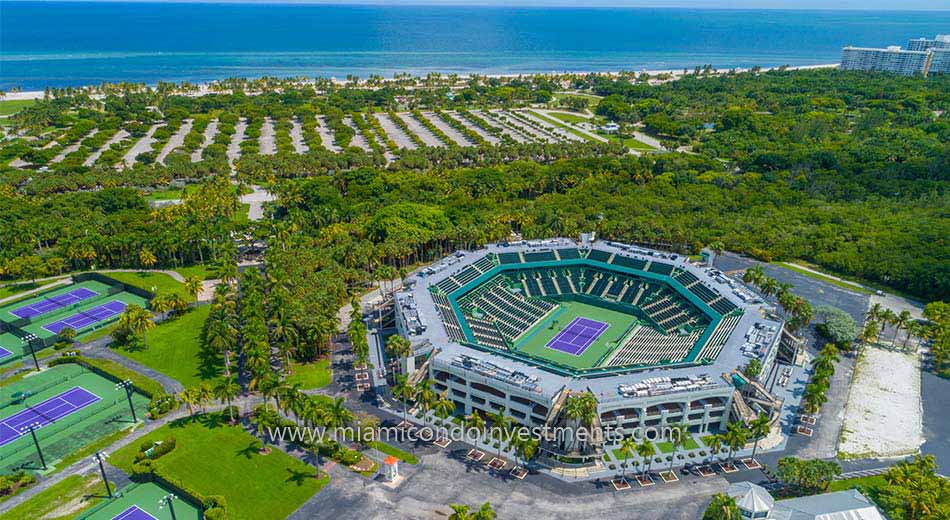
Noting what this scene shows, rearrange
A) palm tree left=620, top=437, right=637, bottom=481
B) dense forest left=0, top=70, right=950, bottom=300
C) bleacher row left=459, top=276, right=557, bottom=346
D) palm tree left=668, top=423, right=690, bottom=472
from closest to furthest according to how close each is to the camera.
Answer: palm tree left=620, top=437, right=637, bottom=481 < palm tree left=668, top=423, right=690, bottom=472 < bleacher row left=459, top=276, right=557, bottom=346 < dense forest left=0, top=70, right=950, bottom=300

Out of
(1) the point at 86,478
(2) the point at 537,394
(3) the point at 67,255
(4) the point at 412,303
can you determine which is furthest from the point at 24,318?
(2) the point at 537,394

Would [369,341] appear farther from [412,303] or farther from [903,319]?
[903,319]

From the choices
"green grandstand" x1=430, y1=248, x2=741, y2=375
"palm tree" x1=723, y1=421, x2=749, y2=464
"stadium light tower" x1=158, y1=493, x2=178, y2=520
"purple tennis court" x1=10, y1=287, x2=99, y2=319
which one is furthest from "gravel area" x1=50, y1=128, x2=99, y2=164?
"palm tree" x1=723, y1=421, x2=749, y2=464

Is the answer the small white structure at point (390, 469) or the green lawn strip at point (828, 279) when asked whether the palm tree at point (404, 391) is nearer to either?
the small white structure at point (390, 469)


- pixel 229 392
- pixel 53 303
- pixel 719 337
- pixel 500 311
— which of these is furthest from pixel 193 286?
pixel 719 337

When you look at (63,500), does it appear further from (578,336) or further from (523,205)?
(523,205)

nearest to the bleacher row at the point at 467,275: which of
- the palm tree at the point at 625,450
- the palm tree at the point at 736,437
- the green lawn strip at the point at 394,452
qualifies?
the green lawn strip at the point at 394,452

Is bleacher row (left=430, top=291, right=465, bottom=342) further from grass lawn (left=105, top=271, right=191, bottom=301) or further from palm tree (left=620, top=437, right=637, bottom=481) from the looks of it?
grass lawn (left=105, top=271, right=191, bottom=301)

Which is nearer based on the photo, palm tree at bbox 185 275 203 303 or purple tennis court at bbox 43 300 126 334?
purple tennis court at bbox 43 300 126 334
